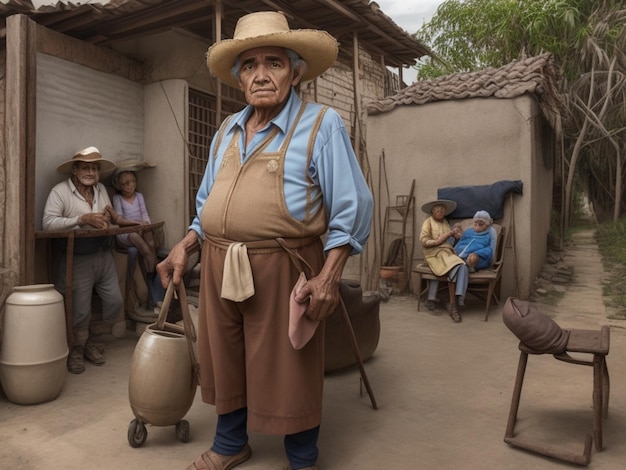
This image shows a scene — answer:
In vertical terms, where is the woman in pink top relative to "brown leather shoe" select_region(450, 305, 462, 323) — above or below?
above

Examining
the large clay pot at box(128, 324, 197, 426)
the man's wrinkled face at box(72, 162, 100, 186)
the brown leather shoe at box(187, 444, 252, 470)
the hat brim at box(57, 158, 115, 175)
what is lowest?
the brown leather shoe at box(187, 444, 252, 470)

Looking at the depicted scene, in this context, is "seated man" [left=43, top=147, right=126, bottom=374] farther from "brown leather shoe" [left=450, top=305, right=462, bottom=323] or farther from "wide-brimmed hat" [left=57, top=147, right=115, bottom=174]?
"brown leather shoe" [left=450, top=305, right=462, bottom=323]

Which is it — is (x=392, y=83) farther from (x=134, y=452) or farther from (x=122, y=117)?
(x=134, y=452)

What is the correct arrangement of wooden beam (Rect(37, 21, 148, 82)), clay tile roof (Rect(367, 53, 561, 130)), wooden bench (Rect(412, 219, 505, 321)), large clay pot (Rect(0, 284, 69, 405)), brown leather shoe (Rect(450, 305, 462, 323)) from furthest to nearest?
clay tile roof (Rect(367, 53, 561, 130)) → wooden bench (Rect(412, 219, 505, 321)) → brown leather shoe (Rect(450, 305, 462, 323)) → wooden beam (Rect(37, 21, 148, 82)) → large clay pot (Rect(0, 284, 69, 405))

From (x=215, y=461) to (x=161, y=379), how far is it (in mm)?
468

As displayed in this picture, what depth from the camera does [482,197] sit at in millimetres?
6859

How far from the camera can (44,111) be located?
15.3 feet

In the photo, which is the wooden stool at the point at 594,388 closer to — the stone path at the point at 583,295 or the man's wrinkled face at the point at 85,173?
the stone path at the point at 583,295

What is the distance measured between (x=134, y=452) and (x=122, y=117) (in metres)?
3.69

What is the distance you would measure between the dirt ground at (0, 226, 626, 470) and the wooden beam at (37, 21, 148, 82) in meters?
2.66

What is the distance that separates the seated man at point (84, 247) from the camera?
427 centimetres

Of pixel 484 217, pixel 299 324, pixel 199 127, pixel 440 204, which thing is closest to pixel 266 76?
pixel 299 324

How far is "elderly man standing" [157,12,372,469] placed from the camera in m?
2.28

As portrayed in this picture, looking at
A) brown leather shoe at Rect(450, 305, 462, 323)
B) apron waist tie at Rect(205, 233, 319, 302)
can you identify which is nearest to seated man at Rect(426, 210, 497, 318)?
brown leather shoe at Rect(450, 305, 462, 323)
